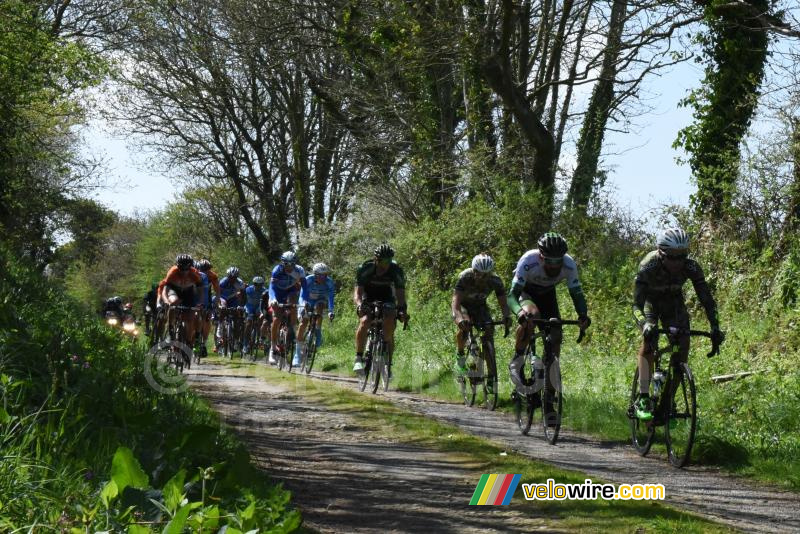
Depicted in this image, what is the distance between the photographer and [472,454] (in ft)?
27.1

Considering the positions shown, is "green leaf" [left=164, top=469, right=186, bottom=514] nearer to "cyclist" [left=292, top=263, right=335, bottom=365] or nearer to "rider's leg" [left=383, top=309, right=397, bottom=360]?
"rider's leg" [left=383, top=309, right=397, bottom=360]

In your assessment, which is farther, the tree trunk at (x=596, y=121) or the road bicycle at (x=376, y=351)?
the tree trunk at (x=596, y=121)

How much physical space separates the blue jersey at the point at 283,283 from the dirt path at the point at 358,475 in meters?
7.35

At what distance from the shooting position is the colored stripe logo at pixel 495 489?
652 centimetres

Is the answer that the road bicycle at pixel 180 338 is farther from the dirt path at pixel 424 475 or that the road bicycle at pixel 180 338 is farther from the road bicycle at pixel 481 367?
the road bicycle at pixel 481 367

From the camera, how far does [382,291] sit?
13961 mm

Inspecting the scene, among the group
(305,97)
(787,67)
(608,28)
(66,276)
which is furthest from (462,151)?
(66,276)

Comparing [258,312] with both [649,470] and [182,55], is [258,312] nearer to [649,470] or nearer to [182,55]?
[182,55]

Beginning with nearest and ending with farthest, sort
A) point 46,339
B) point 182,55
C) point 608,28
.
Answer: point 46,339
point 608,28
point 182,55

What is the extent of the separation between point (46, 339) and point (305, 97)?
28145 millimetres

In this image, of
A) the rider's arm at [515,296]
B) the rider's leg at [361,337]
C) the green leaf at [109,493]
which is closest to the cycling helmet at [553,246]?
the rider's arm at [515,296]

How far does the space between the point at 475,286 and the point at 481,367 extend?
1.11 m

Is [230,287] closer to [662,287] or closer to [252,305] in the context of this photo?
[252,305]

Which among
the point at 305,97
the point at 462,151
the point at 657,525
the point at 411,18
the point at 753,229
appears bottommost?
the point at 657,525
